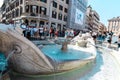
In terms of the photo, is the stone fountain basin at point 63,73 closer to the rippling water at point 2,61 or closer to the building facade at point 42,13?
the rippling water at point 2,61

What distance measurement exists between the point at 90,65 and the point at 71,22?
43879 millimetres

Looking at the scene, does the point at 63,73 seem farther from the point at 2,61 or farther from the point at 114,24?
the point at 114,24

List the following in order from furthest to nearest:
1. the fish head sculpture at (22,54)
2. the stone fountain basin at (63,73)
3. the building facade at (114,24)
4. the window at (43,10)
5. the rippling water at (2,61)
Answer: the building facade at (114,24) → the window at (43,10) → the stone fountain basin at (63,73) → the fish head sculpture at (22,54) → the rippling water at (2,61)

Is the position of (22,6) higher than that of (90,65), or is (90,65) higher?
(22,6)

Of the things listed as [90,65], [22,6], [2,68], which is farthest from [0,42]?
[22,6]

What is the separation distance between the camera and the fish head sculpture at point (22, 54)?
6809mm

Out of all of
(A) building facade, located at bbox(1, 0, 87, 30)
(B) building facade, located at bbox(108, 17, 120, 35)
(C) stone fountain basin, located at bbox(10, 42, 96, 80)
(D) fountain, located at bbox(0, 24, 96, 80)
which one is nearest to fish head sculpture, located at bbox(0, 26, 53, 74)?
(D) fountain, located at bbox(0, 24, 96, 80)

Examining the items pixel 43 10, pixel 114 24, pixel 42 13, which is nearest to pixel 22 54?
pixel 42 13

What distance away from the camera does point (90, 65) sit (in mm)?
11273

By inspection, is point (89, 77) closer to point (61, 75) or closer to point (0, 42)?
point (61, 75)

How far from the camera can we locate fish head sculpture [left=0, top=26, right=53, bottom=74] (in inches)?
268

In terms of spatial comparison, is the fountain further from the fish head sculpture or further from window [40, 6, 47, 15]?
window [40, 6, 47, 15]

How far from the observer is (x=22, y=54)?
708cm

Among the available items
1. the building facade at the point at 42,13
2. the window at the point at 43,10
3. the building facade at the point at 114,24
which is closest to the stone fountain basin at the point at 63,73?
the building facade at the point at 42,13
